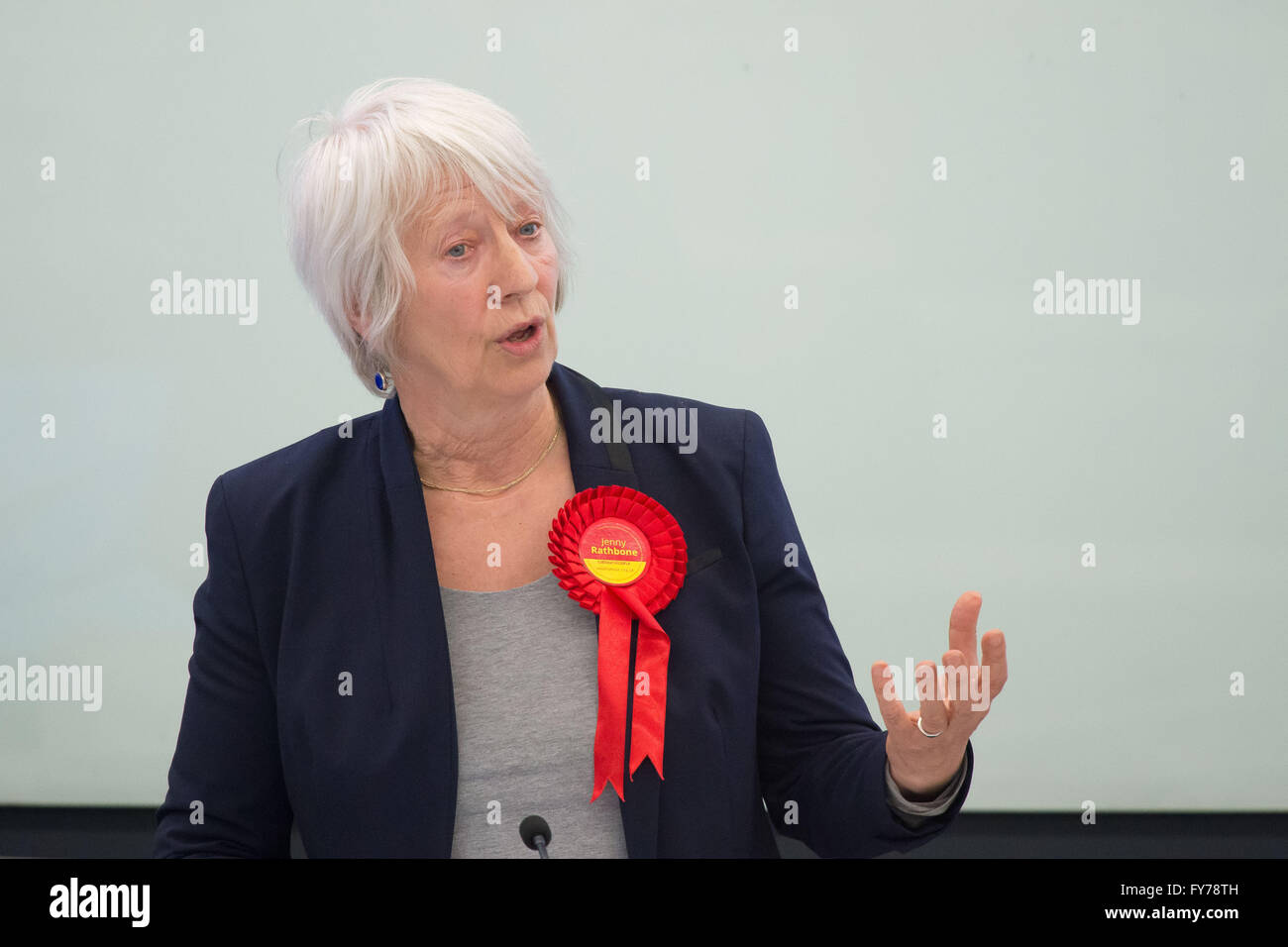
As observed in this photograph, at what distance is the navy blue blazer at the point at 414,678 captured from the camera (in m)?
1.12

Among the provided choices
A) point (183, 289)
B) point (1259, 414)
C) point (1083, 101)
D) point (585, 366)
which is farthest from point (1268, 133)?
point (183, 289)

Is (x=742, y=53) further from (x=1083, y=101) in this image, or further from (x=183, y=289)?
(x=183, y=289)

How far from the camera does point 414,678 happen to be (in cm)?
113

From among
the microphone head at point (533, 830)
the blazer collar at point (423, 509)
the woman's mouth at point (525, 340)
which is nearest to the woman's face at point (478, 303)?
the woman's mouth at point (525, 340)

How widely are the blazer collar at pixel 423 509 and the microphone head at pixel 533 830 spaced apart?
9cm

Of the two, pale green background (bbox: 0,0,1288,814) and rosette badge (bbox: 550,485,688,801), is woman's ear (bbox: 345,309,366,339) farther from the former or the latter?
pale green background (bbox: 0,0,1288,814)

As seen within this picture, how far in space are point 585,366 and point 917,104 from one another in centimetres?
91

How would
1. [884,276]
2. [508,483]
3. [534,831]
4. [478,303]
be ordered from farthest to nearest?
[884,276] < [508,483] < [478,303] < [534,831]

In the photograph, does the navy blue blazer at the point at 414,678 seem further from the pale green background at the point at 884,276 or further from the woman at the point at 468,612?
the pale green background at the point at 884,276

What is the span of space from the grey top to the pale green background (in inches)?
52.1

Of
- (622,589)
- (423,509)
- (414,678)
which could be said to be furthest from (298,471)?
(622,589)

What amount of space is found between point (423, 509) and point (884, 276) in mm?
1515

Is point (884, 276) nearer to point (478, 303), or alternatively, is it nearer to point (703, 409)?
point (703, 409)
